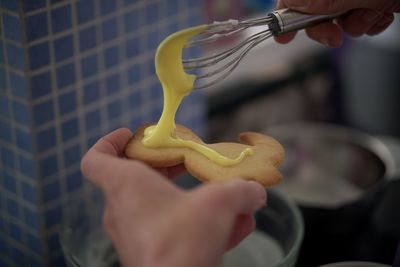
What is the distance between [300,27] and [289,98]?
1.86 ft

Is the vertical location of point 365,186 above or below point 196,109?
below

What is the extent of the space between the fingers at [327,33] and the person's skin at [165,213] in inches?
9.2

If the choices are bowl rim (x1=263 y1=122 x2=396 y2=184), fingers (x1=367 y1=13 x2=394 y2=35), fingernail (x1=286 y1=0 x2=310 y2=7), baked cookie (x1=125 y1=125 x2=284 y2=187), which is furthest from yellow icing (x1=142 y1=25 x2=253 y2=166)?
bowl rim (x1=263 y1=122 x2=396 y2=184)

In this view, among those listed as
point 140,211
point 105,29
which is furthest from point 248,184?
point 105,29

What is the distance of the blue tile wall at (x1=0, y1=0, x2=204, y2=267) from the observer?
0.58 m

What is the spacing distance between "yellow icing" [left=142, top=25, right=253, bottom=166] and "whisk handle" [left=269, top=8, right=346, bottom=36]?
86 millimetres

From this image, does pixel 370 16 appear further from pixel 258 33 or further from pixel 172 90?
pixel 172 90

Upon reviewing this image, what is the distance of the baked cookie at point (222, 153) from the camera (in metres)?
0.45

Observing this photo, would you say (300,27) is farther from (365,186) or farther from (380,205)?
(365,186)

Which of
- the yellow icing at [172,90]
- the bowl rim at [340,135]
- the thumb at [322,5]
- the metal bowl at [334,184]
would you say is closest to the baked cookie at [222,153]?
the yellow icing at [172,90]

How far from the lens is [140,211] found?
1.26ft

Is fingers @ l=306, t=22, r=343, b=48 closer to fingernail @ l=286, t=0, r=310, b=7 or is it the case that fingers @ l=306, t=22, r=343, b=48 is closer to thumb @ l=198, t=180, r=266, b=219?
fingernail @ l=286, t=0, r=310, b=7

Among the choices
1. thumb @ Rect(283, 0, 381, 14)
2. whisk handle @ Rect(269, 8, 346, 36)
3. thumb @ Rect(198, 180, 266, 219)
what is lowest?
thumb @ Rect(198, 180, 266, 219)

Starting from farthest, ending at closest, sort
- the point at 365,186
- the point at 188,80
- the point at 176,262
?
the point at 365,186, the point at 188,80, the point at 176,262
